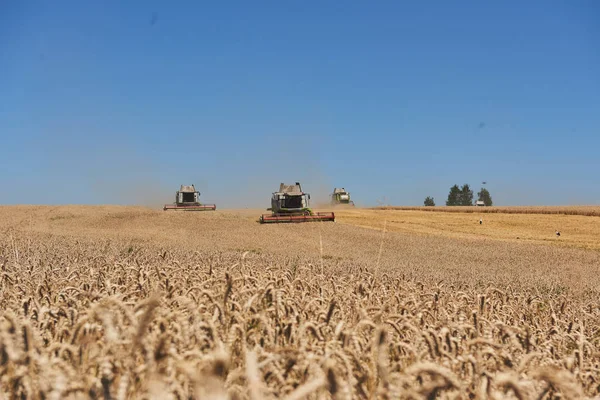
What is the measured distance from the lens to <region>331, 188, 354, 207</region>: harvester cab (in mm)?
75000

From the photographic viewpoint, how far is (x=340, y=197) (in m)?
75.1

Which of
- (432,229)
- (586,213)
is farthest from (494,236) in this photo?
(586,213)

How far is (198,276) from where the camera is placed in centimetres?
546

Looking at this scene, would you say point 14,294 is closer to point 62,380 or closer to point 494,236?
point 62,380

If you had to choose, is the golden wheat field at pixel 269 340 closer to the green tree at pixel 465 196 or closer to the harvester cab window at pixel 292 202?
the harvester cab window at pixel 292 202

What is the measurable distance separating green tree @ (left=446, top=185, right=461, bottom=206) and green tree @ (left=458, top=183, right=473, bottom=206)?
0.95 meters

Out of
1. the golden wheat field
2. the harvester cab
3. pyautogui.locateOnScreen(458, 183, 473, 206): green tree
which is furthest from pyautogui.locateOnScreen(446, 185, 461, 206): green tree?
the golden wheat field

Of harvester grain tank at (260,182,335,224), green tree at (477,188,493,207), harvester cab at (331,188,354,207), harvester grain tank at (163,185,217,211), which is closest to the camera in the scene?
harvester grain tank at (260,182,335,224)

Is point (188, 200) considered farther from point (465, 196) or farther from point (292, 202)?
point (465, 196)

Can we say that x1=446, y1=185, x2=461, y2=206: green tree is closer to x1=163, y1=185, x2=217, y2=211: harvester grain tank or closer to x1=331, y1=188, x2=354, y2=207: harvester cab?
x1=331, y1=188, x2=354, y2=207: harvester cab

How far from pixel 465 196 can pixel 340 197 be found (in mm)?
102259

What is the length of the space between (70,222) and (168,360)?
29.7 meters

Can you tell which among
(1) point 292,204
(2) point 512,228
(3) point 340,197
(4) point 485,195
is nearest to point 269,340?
(1) point 292,204

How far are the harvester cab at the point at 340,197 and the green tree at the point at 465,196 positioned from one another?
97.8 m
